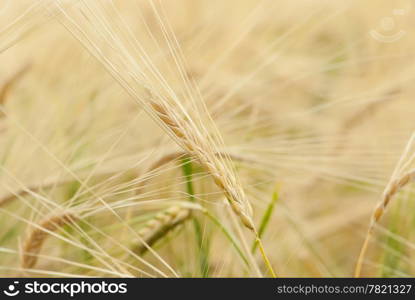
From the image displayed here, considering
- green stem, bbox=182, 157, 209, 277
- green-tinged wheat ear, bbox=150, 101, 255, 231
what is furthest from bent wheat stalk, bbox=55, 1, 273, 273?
green stem, bbox=182, 157, 209, 277

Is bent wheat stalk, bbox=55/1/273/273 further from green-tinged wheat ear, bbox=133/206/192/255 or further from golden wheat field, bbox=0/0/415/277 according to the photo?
green-tinged wheat ear, bbox=133/206/192/255

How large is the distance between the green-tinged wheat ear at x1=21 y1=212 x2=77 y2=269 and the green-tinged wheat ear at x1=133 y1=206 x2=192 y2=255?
0.08 meters

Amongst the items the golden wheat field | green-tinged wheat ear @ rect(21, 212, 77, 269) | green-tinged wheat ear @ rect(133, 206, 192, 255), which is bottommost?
green-tinged wheat ear @ rect(21, 212, 77, 269)

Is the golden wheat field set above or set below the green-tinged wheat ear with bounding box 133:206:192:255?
above

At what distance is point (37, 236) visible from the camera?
53cm

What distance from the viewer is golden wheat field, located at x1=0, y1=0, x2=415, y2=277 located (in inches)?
19.1

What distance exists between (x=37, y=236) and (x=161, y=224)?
12 cm

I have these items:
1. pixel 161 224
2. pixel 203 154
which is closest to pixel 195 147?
pixel 203 154

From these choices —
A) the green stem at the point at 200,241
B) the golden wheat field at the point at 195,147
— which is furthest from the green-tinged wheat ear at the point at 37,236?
the green stem at the point at 200,241

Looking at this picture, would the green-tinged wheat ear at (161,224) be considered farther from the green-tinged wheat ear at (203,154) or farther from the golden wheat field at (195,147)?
the green-tinged wheat ear at (203,154)

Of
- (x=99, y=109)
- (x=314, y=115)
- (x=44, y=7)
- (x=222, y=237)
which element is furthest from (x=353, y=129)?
(x=44, y=7)

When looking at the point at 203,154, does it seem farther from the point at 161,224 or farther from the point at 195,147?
the point at 161,224

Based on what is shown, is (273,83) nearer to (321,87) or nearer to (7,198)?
(321,87)

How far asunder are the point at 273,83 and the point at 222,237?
27 cm
